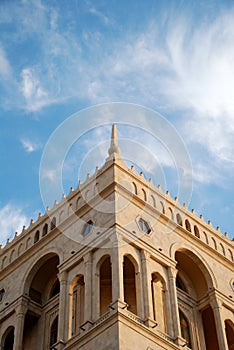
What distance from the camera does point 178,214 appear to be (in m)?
44.0

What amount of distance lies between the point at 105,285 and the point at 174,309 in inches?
158

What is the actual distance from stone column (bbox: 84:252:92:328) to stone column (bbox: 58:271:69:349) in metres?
1.66

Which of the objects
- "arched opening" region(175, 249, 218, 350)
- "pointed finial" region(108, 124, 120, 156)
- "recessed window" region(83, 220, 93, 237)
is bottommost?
"arched opening" region(175, 249, 218, 350)

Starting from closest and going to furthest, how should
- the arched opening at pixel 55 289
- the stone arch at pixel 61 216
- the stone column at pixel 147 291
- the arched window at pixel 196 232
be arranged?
the stone column at pixel 147 291, the stone arch at pixel 61 216, the arched opening at pixel 55 289, the arched window at pixel 196 232

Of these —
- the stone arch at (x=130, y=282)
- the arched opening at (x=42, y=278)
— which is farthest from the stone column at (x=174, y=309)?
the arched opening at (x=42, y=278)

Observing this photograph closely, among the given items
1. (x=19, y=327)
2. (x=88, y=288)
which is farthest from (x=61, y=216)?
(x=88, y=288)

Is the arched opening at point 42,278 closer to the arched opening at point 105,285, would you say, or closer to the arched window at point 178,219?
the arched opening at point 105,285

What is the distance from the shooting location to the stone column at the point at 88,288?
36094 millimetres

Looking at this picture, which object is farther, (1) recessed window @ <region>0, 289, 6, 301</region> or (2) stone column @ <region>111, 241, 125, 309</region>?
(1) recessed window @ <region>0, 289, 6, 301</region>

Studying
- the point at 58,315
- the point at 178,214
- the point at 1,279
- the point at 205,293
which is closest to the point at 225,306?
the point at 205,293

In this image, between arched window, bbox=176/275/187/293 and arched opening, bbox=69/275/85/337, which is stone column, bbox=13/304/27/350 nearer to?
arched opening, bbox=69/275/85/337

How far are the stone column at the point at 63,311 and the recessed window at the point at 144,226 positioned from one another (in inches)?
174

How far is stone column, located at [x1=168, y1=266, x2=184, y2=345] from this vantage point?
121 feet

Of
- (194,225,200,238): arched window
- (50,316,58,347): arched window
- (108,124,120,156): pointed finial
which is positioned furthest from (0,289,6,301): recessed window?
(194,225,200,238): arched window
